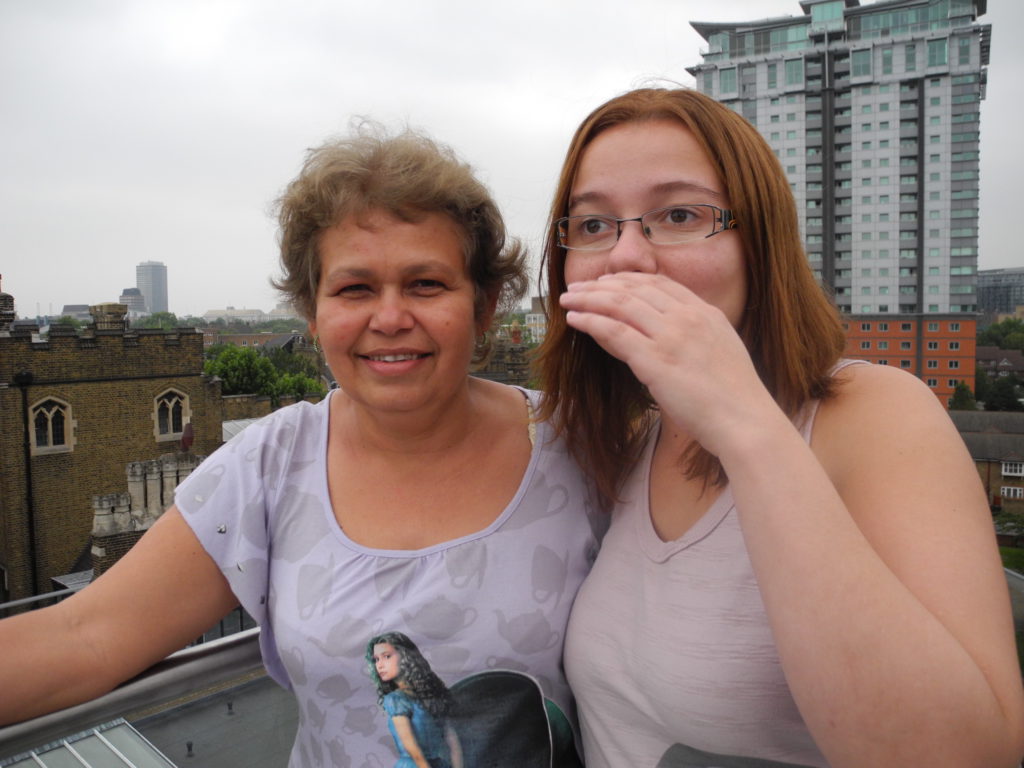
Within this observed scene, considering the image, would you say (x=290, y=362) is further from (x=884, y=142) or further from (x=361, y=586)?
(x=361, y=586)

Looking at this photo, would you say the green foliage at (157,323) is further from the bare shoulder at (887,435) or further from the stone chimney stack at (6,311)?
the bare shoulder at (887,435)

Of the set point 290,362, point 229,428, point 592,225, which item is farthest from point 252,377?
point 592,225

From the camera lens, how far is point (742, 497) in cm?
108

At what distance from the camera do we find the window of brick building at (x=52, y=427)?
19.2 m

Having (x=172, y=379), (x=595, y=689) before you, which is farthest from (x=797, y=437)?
(x=172, y=379)

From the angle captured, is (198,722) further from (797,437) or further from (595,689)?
(797,437)

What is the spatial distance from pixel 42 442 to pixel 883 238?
45.9 metres

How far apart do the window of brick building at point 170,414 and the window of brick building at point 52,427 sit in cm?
210

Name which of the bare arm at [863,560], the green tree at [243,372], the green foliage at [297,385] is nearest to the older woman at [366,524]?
the bare arm at [863,560]

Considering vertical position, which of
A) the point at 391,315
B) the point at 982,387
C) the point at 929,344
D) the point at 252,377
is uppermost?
the point at 391,315

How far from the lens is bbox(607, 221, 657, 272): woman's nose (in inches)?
56.7

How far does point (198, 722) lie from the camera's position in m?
2.04

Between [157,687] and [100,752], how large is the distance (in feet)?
0.71

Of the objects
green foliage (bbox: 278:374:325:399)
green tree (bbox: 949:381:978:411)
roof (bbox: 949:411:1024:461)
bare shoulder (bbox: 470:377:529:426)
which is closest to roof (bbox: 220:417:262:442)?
green foliage (bbox: 278:374:325:399)
